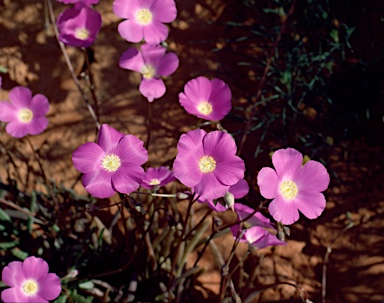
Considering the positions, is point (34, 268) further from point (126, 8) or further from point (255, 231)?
point (126, 8)

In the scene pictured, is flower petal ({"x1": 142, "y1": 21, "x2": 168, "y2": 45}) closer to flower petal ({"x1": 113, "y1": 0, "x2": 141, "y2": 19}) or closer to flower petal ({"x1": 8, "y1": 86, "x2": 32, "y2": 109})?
flower petal ({"x1": 113, "y1": 0, "x2": 141, "y2": 19})

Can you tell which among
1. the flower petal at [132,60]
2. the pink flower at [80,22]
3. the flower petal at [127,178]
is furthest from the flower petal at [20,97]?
the flower petal at [127,178]

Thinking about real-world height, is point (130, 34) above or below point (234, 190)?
above

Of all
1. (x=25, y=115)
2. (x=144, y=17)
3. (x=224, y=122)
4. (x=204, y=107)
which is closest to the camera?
(x=204, y=107)

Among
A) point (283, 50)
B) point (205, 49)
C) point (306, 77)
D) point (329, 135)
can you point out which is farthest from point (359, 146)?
point (205, 49)

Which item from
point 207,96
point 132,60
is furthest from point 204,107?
point 132,60

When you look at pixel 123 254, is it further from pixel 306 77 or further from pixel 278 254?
pixel 306 77

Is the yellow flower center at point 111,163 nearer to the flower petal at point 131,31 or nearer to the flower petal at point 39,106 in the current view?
the flower petal at point 131,31
